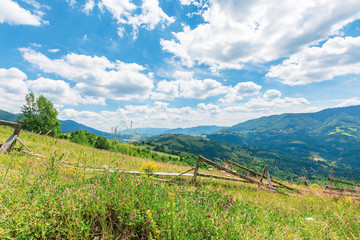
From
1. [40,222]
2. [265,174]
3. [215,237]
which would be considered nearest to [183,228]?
[215,237]

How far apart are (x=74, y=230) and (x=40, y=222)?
0.50 m

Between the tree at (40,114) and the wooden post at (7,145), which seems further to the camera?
the tree at (40,114)

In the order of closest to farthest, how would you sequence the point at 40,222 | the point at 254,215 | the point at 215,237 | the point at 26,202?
1. the point at 40,222
2. the point at 215,237
3. the point at 26,202
4. the point at 254,215

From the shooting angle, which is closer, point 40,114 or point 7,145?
point 7,145

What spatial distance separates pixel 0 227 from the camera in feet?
7.52

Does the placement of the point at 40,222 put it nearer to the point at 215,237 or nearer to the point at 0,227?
the point at 0,227

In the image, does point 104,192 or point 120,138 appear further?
point 120,138

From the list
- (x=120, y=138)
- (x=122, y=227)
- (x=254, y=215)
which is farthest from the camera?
(x=120, y=138)

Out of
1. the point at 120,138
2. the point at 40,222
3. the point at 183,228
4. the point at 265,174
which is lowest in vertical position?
the point at 265,174

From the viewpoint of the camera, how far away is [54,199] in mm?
2904

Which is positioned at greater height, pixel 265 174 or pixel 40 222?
pixel 40 222

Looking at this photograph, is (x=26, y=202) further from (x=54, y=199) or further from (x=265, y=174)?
(x=265, y=174)

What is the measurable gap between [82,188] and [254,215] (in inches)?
147

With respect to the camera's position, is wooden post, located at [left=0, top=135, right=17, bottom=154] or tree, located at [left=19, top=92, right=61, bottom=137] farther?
tree, located at [left=19, top=92, right=61, bottom=137]
